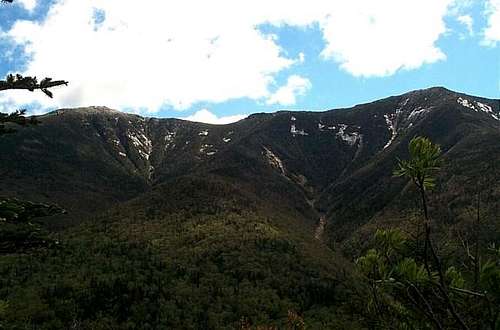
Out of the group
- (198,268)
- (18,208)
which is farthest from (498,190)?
(18,208)

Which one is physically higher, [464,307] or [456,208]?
[464,307]

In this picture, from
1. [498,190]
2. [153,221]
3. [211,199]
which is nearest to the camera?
[498,190]

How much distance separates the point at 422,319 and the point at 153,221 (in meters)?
147

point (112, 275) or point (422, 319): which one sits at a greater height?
point (422, 319)

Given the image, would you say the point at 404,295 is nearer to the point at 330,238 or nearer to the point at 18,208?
the point at 18,208

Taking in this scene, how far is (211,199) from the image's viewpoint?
161250mm

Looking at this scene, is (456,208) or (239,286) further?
(456,208)

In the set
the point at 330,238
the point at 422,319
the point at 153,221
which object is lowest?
the point at 330,238

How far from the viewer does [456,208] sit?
133 meters

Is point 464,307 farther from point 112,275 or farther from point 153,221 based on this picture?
point 153,221

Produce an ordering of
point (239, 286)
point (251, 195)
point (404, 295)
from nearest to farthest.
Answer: point (404, 295) < point (239, 286) < point (251, 195)

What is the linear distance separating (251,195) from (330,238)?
30227mm

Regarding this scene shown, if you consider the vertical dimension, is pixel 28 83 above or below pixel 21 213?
above

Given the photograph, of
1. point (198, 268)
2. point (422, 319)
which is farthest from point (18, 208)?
point (198, 268)
